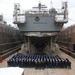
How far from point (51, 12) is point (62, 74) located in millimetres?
13819

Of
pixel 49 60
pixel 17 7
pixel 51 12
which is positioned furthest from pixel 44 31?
pixel 49 60

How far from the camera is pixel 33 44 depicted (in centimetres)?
Answer: 2400

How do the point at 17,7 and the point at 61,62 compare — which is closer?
the point at 61,62

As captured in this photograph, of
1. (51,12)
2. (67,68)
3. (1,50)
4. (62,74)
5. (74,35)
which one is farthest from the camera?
(74,35)

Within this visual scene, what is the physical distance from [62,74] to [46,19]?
12092 mm

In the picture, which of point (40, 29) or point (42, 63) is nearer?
point (42, 63)

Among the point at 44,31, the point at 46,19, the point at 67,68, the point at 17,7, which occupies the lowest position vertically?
the point at 67,68

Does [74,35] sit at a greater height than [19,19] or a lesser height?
lesser

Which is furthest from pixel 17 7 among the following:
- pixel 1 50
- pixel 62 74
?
pixel 62 74

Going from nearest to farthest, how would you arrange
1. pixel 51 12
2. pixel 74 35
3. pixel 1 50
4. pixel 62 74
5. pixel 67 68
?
pixel 62 74, pixel 67 68, pixel 1 50, pixel 51 12, pixel 74 35

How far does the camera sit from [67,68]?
14359mm

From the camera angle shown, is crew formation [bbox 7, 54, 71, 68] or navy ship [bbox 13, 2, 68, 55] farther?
navy ship [bbox 13, 2, 68, 55]

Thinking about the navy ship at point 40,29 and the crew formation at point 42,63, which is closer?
the crew formation at point 42,63

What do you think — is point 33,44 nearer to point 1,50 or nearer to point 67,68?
point 1,50
